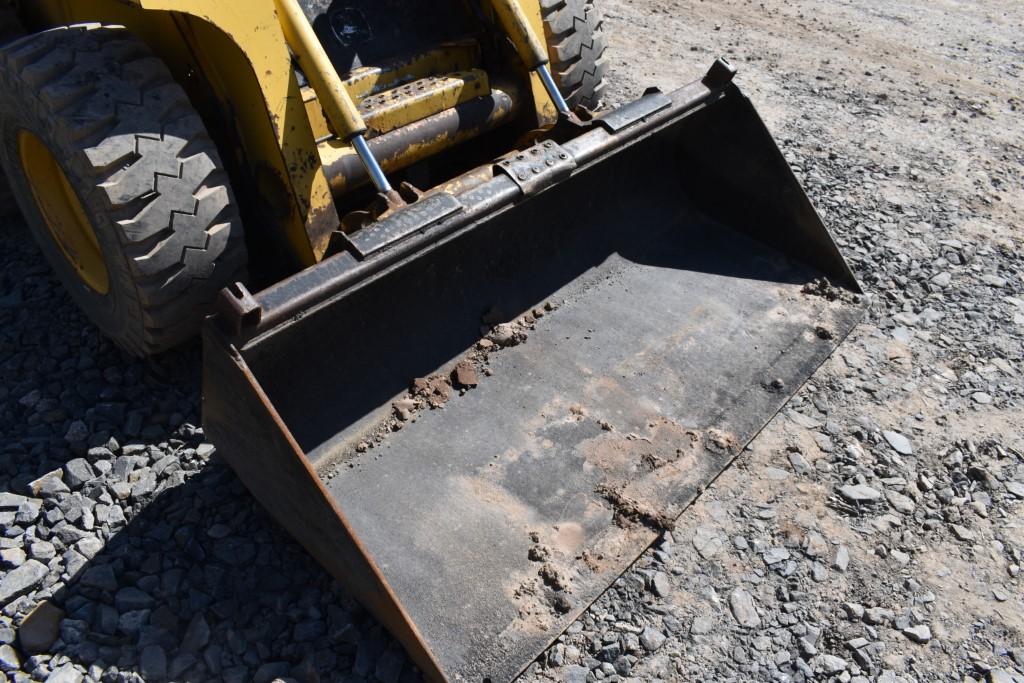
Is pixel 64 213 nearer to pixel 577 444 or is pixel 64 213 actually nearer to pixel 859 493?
pixel 577 444

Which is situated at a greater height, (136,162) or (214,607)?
(136,162)

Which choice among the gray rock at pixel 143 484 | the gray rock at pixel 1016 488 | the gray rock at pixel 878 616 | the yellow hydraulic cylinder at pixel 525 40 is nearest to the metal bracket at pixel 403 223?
the yellow hydraulic cylinder at pixel 525 40

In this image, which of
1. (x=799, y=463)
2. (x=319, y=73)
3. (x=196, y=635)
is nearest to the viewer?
(x=196, y=635)

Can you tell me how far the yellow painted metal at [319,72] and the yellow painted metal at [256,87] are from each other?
0.06m

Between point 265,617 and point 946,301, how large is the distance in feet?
11.1

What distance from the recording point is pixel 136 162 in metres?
2.64

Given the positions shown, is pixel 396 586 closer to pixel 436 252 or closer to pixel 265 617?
pixel 265 617

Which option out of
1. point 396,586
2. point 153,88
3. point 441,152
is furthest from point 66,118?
point 396,586

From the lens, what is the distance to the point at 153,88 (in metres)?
2.73

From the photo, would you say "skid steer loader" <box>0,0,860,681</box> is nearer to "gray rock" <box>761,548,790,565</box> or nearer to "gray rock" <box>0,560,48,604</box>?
"gray rock" <box>761,548,790,565</box>

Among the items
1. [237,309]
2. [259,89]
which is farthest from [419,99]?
[237,309]

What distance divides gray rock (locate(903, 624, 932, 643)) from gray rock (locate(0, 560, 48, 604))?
8.76 feet

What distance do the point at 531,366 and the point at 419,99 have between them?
3.71 feet

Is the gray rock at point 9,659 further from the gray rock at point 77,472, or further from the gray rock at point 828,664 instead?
the gray rock at point 828,664
